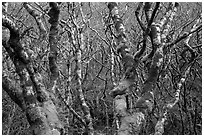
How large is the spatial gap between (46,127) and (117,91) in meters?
0.92

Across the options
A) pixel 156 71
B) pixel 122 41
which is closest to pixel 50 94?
pixel 122 41

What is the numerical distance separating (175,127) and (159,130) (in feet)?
16.3

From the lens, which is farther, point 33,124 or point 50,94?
point 50,94

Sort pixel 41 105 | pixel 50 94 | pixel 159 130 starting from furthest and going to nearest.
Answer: pixel 159 130 < pixel 50 94 < pixel 41 105

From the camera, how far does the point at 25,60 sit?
10.4ft

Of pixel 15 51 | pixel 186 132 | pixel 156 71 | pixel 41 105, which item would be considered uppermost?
pixel 15 51

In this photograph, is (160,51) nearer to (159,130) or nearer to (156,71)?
(156,71)

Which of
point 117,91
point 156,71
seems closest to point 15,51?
point 117,91

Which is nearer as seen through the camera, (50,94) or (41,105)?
(41,105)

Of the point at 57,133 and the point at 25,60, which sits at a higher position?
the point at 25,60

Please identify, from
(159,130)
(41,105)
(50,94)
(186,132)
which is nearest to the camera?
(41,105)

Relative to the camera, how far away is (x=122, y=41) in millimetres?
3369

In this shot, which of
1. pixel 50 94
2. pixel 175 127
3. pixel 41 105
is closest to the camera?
pixel 41 105

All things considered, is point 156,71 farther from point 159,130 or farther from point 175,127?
point 175,127
